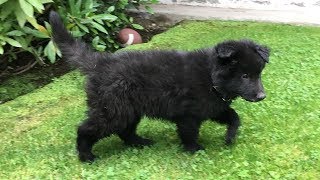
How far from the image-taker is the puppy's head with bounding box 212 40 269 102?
426 cm

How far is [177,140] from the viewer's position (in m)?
4.92

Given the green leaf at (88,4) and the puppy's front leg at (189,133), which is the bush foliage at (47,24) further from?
the puppy's front leg at (189,133)

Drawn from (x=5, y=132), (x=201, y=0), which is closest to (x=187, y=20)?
(x=201, y=0)

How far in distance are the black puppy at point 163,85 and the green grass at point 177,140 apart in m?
0.26

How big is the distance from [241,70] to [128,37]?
4.02 meters

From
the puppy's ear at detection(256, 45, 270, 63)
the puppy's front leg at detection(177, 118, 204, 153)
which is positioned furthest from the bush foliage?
the puppy's ear at detection(256, 45, 270, 63)

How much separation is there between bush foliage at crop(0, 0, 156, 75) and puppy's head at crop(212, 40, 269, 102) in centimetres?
219

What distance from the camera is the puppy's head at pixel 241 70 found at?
4262 millimetres

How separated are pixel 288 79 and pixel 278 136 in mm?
1576

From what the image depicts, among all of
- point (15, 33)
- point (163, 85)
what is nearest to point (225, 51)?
point (163, 85)

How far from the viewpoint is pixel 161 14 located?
30.7 ft

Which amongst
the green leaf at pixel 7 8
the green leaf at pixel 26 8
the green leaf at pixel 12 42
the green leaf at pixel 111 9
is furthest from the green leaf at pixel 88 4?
the green leaf at pixel 26 8

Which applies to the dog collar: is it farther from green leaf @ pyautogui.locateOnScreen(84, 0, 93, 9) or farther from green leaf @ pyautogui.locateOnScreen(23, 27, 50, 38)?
green leaf @ pyautogui.locateOnScreen(84, 0, 93, 9)

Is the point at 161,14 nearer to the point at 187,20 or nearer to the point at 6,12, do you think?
the point at 187,20
